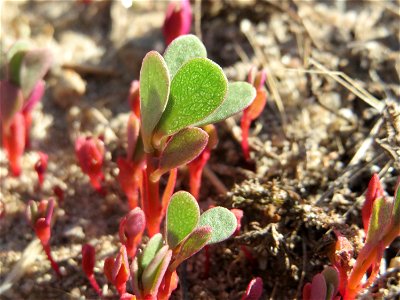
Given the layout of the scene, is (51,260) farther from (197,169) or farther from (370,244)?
(370,244)

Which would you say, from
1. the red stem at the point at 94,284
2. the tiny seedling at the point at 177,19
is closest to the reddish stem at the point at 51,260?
the red stem at the point at 94,284

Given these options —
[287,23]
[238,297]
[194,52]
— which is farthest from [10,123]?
[287,23]

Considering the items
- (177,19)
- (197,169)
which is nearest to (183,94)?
(197,169)

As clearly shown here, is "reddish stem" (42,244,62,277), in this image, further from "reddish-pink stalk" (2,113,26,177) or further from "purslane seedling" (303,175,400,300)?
"purslane seedling" (303,175,400,300)

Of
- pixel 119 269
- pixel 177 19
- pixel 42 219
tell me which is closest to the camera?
pixel 119 269

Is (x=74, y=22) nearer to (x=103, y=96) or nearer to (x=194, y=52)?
(x=103, y=96)

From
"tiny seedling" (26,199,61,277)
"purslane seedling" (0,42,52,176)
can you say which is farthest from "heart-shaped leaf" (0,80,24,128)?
"tiny seedling" (26,199,61,277)
